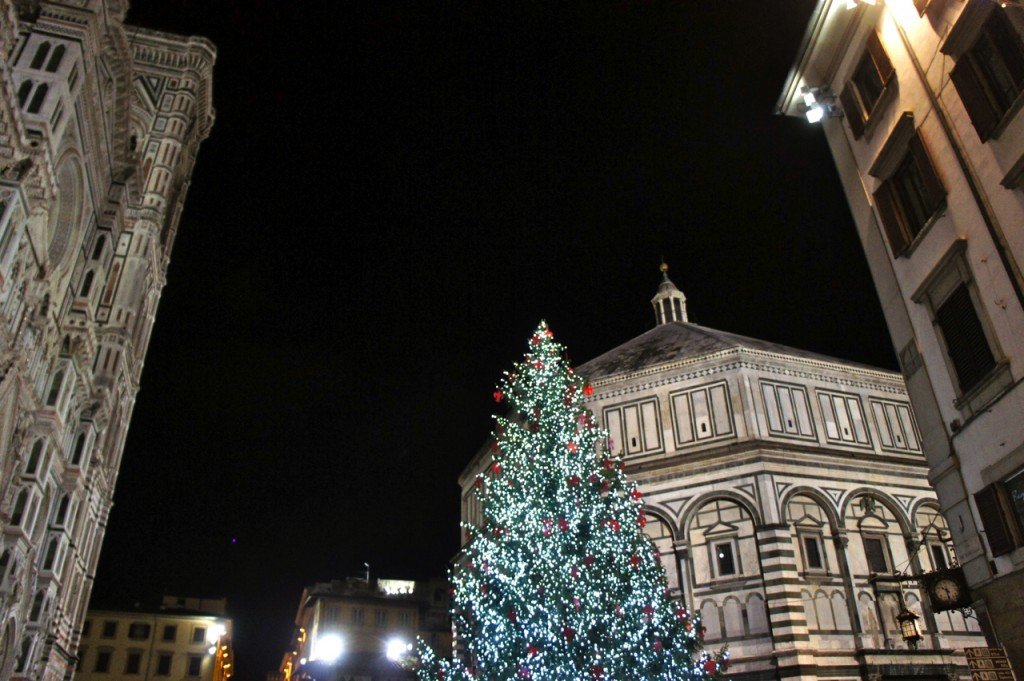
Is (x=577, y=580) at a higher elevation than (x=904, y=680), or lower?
higher

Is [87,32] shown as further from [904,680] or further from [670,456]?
[904,680]

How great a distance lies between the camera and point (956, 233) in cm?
1152

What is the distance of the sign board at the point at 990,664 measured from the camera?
9883 mm

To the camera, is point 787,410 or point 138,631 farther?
point 138,631

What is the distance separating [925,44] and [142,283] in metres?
35.9

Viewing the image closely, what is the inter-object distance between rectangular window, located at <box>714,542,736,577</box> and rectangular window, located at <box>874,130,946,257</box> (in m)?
14.8

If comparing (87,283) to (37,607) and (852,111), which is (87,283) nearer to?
(37,607)

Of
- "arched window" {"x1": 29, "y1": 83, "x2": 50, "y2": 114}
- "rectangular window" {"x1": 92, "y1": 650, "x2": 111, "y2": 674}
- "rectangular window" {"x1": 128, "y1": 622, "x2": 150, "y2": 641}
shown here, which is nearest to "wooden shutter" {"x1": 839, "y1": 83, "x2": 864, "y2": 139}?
"arched window" {"x1": 29, "y1": 83, "x2": 50, "y2": 114}

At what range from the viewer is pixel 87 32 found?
23.4 metres

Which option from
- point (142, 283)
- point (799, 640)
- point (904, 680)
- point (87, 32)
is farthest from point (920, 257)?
point (142, 283)

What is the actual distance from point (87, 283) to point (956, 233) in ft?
99.3

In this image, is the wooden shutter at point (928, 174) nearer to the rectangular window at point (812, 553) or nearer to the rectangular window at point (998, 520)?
the rectangular window at point (998, 520)

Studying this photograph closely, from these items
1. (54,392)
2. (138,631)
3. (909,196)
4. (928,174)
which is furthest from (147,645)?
(928,174)

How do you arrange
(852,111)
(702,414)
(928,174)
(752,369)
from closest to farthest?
(928,174) → (852,111) → (702,414) → (752,369)
